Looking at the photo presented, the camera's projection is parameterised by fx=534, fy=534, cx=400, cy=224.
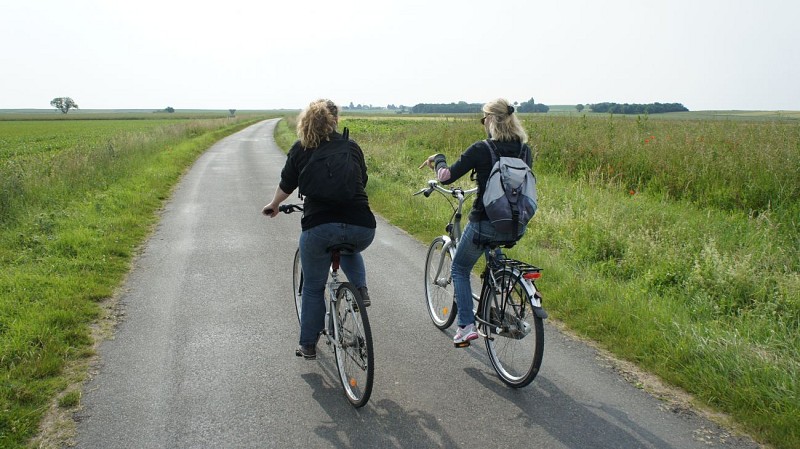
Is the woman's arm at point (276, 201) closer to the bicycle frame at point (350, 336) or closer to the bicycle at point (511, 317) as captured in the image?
the bicycle frame at point (350, 336)

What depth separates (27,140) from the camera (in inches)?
1559

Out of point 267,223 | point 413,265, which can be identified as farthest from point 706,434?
point 267,223

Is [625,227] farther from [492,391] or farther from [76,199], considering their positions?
[76,199]

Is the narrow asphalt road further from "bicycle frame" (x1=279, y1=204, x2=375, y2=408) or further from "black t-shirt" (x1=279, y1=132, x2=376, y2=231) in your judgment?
"black t-shirt" (x1=279, y1=132, x2=376, y2=231)

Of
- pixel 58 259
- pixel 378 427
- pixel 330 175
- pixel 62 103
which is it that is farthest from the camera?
pixel 62 103

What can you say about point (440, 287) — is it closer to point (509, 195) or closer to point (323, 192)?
point (509, 195)

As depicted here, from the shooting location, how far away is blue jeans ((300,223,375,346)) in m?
3.83

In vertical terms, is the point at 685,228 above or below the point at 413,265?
above

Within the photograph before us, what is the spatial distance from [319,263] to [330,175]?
0.71 meters

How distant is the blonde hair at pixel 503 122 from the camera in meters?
3.98

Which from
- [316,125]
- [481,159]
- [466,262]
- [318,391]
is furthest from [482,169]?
[318,391]

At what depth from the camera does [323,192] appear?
3.70 m

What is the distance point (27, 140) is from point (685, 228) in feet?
149

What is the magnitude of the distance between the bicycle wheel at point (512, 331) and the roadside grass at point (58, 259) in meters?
3.11
